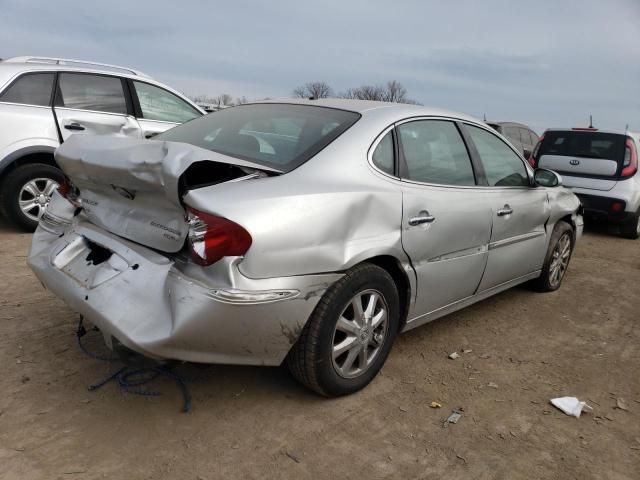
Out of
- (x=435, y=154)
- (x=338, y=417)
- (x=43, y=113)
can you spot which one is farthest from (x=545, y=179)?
(x=43, y=113)

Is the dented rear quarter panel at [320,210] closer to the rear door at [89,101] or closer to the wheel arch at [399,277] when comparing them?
the wheel arch at [399,277]

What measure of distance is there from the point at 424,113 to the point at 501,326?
173 cm

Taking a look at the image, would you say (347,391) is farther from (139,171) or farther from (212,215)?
(139,171)

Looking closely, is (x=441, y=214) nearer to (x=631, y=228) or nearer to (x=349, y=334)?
(x=349, y=334)

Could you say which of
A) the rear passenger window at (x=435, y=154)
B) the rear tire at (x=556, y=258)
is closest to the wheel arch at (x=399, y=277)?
the rear passenger window at (x=435, y=154)

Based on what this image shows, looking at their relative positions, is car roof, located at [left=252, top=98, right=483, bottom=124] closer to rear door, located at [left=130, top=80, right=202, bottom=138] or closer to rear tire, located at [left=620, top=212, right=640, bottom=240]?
rear door, located at [left=130, top=80, right=202, bottom=138]

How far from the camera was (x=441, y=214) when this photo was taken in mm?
3082

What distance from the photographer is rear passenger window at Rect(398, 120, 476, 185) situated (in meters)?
3.06

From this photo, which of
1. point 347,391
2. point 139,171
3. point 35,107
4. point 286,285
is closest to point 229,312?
point 286,285

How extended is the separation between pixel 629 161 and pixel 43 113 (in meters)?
7.38

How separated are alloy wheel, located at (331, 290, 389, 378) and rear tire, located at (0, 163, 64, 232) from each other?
12.8 ft

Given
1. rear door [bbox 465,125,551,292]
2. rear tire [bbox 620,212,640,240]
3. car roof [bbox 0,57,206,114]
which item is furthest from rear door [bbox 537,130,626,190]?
car roof [bbox 0,57,206,114]

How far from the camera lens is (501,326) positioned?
13.1 ft

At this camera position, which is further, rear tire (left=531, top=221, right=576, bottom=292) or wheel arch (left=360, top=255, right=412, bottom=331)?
rear tire (left=531, top=221, right=576, bottom=292)
